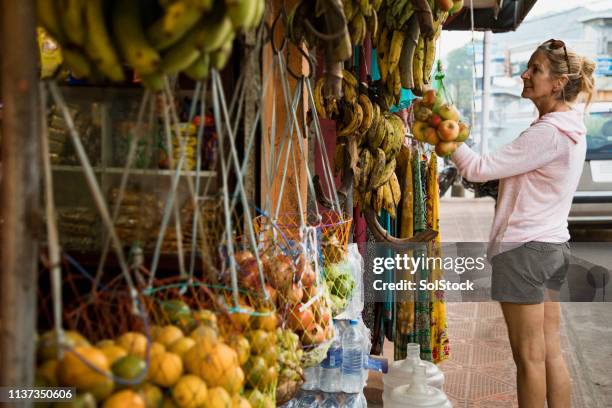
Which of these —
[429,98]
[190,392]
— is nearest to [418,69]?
[429,98]

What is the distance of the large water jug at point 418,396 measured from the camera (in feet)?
9.36

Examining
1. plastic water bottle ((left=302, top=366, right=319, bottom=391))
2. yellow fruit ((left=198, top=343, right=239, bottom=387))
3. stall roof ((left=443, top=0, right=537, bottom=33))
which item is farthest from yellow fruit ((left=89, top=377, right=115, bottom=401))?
stall roof ((left=443, top=0, right=537, bottom=33))

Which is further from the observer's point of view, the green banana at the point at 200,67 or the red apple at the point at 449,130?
the red apple at the point at 449,130

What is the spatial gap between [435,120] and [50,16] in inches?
84.2

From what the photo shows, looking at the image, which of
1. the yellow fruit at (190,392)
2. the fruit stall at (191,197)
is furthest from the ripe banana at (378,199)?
the yellow fruit at (190,392)

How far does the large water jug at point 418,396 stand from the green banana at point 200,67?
6.83ft

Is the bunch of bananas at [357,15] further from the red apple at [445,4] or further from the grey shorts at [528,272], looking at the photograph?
the grey shorts at [528,272]

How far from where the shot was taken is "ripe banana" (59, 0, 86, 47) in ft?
3.39

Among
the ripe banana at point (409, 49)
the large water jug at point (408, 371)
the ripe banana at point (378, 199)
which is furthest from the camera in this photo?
the ripe banana at point (378, 199)

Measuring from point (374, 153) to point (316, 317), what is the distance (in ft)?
4.89

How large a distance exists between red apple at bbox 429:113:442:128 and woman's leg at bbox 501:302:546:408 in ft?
2.71

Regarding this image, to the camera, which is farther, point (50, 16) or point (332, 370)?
point (332, 370)

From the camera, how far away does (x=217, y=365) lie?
1.32 metres

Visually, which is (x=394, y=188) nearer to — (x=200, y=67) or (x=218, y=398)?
(x=218, y=398)
